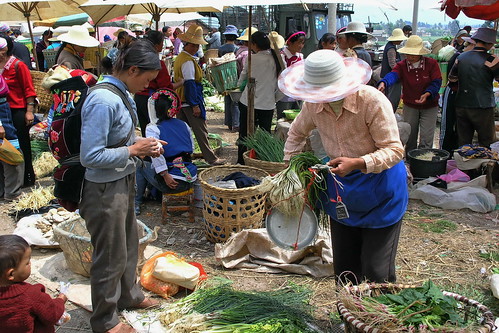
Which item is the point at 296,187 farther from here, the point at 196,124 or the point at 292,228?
the point at 196,124

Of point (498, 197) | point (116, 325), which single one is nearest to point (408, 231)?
point (498, 197)

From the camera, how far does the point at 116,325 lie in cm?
303

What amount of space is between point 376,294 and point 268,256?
1.72 m

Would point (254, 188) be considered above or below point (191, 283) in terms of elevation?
above

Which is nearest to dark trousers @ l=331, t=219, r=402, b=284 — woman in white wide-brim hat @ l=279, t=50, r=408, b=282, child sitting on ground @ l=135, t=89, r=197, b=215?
woman in white wide-brim hat @ l=279, t=50, r=408, b=282

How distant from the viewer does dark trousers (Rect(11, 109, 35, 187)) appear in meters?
5.92

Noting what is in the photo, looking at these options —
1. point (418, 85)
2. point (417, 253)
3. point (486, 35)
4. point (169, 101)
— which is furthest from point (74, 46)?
point (486, 35)

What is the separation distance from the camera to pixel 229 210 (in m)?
4.43

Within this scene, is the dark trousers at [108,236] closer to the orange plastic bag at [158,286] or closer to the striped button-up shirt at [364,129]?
the orange plastic bag at [158,286]

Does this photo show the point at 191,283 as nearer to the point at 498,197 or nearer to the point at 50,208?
the point at 50,208

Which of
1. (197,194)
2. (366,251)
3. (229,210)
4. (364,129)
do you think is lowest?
(197,194)

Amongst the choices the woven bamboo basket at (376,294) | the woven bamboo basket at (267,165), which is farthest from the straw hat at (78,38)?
the woven bamboo basket at (376,294)

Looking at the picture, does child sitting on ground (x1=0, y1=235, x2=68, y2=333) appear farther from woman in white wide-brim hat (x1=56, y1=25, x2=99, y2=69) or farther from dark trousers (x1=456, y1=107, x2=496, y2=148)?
dark trousers (x1=456, y1=107, x2=496, y2=148)

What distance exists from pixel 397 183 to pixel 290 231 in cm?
69
